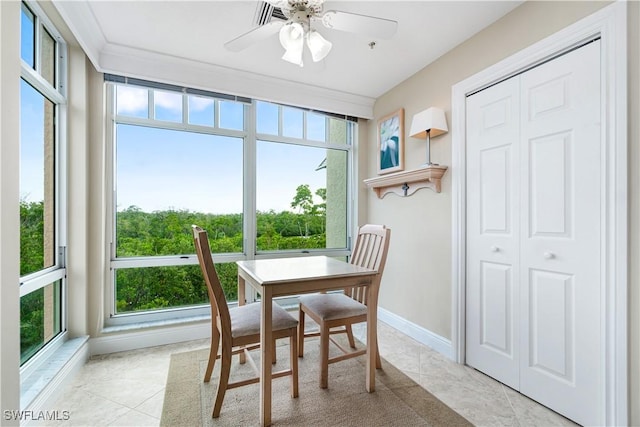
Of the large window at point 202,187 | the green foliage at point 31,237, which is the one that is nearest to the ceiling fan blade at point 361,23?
the large window at point 202,187

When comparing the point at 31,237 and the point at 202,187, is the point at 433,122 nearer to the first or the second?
the point at 202,187

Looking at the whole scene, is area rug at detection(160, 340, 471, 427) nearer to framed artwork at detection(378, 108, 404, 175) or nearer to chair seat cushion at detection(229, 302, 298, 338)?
chair seat cushion at detection(229, 302, 298, 338)

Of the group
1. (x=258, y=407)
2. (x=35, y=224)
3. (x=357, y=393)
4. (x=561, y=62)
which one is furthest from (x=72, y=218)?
(x=561, y=62)

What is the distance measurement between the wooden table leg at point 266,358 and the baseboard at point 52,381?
1167 millimetres

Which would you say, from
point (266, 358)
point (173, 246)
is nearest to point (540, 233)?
point (266, 358)

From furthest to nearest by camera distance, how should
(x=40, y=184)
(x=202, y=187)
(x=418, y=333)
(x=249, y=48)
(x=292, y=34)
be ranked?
(x=202, y=187), (x=418, y=333), (x=249, y=48), (x=40, y=184), (x=292, y=34)

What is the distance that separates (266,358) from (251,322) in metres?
0.28

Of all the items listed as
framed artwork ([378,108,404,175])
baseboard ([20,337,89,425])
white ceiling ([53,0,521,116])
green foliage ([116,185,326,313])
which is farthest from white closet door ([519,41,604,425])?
baseboard ([20,337,89,425])

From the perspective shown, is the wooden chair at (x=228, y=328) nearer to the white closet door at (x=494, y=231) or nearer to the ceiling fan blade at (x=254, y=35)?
the ceiling fan blade at (x=254, y=35)

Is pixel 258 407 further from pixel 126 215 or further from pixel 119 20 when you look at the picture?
pixel 119 20

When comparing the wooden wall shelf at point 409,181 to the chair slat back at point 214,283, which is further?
the wooden wall shelf at point 409,181

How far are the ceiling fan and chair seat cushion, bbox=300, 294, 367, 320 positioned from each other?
160cm

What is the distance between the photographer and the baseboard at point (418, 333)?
2.50 metres

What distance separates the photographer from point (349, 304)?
2.17 metres
